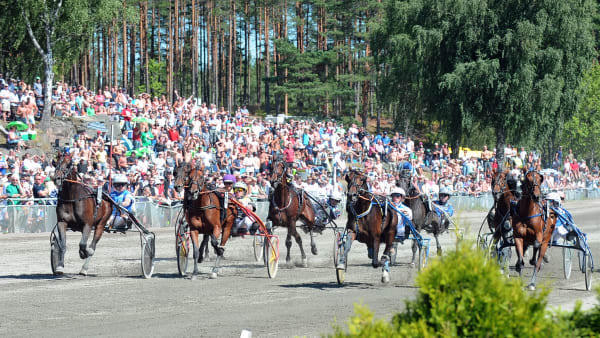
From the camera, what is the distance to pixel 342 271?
489 inches

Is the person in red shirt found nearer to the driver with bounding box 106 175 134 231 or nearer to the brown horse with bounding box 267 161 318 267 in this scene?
the brown horse with bounding box 267 161 318 267

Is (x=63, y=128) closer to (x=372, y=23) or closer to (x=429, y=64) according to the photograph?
(x=429, y=64)

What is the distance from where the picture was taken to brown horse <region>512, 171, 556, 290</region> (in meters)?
12.0

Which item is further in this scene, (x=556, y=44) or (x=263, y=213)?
(x=556, y=44)

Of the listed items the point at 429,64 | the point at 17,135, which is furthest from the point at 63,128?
the point at 429,64

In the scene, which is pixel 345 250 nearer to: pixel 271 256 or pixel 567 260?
pixel 271 256

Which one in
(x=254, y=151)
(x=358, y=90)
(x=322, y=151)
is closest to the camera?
(x=254, y=151)

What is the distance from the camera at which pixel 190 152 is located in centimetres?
2412

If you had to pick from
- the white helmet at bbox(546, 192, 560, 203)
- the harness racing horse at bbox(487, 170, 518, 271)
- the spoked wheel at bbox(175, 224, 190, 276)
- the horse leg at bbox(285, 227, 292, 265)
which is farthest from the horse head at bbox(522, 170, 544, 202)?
the spoked wheel at bbox(175, 224, 190, 276)

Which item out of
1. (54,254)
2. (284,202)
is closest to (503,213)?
(284,202)

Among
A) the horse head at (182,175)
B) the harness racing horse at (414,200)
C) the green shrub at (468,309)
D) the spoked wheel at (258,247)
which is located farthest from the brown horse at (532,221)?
the green shrub at (468,309)

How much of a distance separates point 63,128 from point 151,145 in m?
3.76

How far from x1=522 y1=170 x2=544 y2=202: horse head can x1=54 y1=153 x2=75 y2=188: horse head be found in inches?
284

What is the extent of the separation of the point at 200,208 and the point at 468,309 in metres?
9.48
